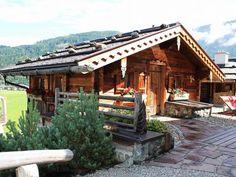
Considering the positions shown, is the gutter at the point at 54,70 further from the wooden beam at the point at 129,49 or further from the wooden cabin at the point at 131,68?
the wooden beam at the point at 129,49

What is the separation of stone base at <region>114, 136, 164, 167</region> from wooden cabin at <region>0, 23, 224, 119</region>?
2.38 meters

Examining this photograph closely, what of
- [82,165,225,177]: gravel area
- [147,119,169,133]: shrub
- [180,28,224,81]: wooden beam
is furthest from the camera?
[180,28,224,81]: wooden beam

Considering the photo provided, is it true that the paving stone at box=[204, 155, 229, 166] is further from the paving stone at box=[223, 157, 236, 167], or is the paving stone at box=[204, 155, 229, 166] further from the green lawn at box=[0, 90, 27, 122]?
the green lawn at box=[0, 90, 27, 122]

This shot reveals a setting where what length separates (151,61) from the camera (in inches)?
415

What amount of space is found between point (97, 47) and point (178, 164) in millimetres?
4530

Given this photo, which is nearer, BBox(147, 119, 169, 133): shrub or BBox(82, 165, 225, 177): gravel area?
BBox(82, 165, 225, 177): gravel area

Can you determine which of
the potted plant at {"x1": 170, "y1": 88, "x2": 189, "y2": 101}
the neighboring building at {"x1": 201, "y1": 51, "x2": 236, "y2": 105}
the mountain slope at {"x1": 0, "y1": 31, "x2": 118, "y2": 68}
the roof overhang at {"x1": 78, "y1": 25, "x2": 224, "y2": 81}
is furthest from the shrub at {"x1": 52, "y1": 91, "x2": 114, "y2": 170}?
the mountain slope at {"x1": 0, "y1": 31, "x2": 118, "y2": 68}

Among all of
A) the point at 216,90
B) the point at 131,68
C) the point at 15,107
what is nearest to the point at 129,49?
the point at 131,68

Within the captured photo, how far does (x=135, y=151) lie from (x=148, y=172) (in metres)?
0.68

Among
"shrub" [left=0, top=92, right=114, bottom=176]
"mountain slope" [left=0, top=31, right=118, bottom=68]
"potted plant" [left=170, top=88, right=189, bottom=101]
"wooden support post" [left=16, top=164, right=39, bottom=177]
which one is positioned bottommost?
"shrub" [left=0, top=92, right=114, bottom=176]

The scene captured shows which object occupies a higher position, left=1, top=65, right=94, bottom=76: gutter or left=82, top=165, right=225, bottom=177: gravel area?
left=1, top=65, right=94, bottom=76: gutter

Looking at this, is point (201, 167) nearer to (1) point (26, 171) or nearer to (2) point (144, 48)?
(1) point (26, 171)

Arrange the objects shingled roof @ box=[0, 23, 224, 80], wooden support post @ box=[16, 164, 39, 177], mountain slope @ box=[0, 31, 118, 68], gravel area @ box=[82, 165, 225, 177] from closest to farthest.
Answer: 1. wooden support post @ box=[16, 164, 39, 177]
2. gravel area @ box=[82, 165, 225, 177]
3. shingled roof @ box=[0, 23, 224, 80]
4. mountain slope @ box=[0, 31, 118, 68]

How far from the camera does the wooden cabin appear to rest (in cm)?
784
